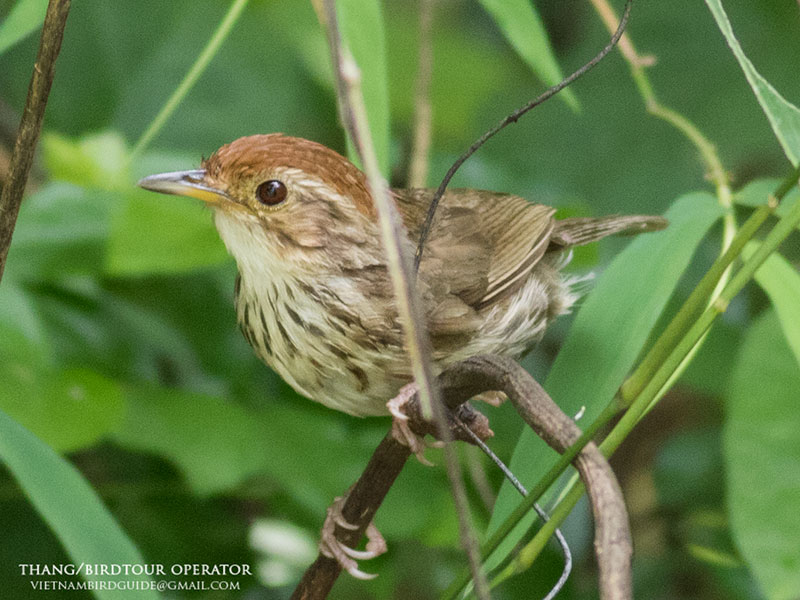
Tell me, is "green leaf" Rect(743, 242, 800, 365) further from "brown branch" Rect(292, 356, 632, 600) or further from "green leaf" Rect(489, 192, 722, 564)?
"brown branch" Rect(292, 356, 632, 600)

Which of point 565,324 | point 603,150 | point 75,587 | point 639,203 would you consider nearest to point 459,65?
point 603,150

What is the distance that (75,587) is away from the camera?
8.34 feet

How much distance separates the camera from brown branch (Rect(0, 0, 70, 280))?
4.77 ft

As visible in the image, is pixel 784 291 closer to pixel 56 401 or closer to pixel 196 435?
pixel 196 435

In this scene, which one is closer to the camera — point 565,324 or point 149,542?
point 149,542

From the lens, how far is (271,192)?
2.16 meters

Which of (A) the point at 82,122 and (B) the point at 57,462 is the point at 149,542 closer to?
(B) the point at 57,462

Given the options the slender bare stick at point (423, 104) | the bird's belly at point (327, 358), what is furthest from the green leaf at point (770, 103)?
the slender bare stick at point (423, 104)

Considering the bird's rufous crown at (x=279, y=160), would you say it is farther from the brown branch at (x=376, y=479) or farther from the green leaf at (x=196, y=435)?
the green leaf at (x=196, y=435)

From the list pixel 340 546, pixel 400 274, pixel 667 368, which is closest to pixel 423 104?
pixel 340 546

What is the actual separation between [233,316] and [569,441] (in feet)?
6.47

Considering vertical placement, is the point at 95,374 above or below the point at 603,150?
below

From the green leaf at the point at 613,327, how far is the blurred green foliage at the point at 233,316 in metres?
0.02

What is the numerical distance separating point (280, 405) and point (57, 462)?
1.43m
